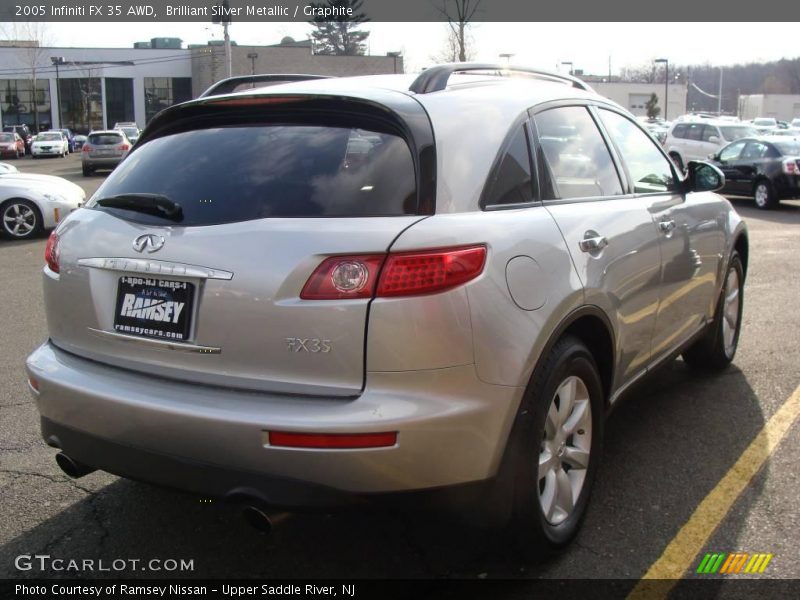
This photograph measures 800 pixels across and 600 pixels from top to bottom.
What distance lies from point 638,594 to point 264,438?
1.48m

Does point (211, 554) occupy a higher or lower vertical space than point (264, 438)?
lower

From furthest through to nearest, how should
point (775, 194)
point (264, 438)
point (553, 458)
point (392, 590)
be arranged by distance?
point (775, 194)
point (553, 458)
point (392, 590)
point (264, 438)

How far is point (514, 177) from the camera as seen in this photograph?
3158 millimetres

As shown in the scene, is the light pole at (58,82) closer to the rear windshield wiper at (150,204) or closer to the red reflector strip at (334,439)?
the rear windshield wiper at (150,204)

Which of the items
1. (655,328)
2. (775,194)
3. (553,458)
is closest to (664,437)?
(655,328)

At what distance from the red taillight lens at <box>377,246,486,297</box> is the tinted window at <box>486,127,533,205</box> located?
1.30 feet

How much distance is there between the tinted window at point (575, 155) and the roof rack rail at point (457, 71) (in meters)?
0.35

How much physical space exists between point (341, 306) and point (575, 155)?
1.67m

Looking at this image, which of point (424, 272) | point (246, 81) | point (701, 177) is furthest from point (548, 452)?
point (701, 177)

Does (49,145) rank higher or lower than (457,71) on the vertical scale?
lower

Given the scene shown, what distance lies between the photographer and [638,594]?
294 centimetres

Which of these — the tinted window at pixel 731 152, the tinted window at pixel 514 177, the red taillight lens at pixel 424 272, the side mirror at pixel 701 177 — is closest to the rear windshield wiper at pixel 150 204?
the red taillight lens at pixel 424 272

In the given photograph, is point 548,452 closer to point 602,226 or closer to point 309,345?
point 602,226

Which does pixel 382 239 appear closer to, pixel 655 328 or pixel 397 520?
pixel 397 520
